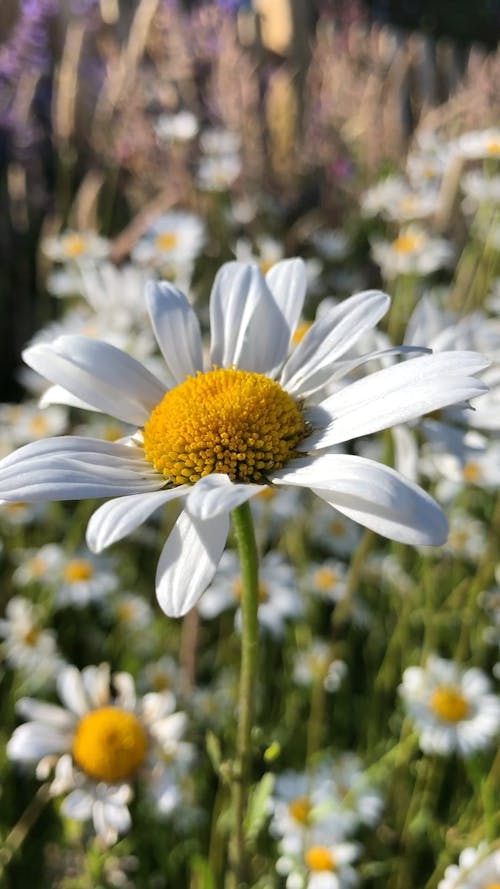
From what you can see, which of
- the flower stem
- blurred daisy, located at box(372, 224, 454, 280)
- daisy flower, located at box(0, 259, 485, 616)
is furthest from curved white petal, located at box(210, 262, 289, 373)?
blurred daisy, located at box(372, 224, 454, 280)

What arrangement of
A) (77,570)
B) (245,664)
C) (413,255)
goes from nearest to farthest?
1. (245,664)
2. (77,570)
3. (413,255)

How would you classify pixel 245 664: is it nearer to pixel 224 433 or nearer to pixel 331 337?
pixel 224 433

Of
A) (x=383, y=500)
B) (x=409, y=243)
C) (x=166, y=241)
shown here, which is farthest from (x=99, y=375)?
(x=409, y=243)

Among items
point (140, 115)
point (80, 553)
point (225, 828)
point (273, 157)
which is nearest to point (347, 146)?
point (273, 157)

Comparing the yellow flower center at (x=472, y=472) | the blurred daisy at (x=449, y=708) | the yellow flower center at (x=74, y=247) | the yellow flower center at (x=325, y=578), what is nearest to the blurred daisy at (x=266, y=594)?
the yellow flower center at (x=325, y=578)

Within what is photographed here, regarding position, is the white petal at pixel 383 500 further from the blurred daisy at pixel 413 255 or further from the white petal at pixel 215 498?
the blurred daisy at pixel 413 255

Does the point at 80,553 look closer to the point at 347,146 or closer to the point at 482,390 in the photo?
the point at 482,390
